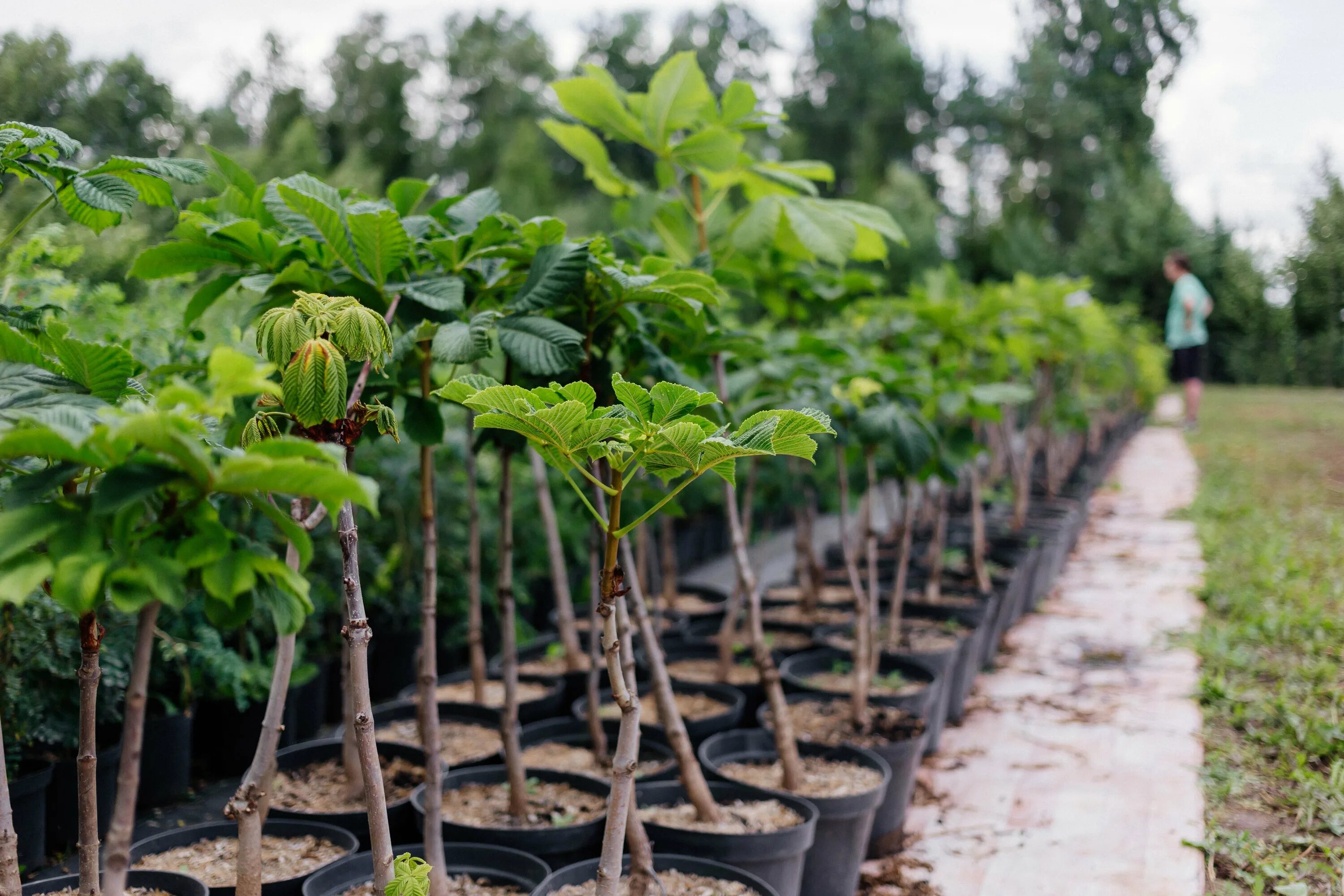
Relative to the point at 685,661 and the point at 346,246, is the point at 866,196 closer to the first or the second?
the point at 685,661

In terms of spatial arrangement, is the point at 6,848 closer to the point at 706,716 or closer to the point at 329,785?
the point at 329,785

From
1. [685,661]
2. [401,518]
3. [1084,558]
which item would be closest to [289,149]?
[401,518]

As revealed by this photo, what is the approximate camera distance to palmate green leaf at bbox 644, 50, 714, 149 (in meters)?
1.94

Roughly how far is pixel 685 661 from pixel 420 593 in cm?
100

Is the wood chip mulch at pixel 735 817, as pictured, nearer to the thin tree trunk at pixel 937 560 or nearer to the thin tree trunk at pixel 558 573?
the thin tree trunk at pixel 558 573

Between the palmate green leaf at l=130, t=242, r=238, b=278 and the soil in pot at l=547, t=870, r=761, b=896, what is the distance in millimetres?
1203

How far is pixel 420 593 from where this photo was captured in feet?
11.6

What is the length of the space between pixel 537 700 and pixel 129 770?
1.93 metres

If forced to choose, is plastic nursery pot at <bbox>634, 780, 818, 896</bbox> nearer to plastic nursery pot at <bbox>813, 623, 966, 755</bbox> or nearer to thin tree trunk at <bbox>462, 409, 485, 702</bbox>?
thin tree trunk at <bbox>462, 409, 485, 702</bbox>

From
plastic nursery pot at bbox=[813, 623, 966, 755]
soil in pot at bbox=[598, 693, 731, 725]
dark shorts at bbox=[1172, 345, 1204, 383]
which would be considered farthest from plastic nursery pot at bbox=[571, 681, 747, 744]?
dark shorts at bbox=[1172, 345, 1204, 383]

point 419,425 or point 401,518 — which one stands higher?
point 419,425

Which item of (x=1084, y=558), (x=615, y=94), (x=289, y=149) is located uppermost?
(x=289, y=149)

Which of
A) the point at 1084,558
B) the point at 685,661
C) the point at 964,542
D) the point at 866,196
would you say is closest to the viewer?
the point at 685,661

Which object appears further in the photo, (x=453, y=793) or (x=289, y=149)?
(x=289, y=149)
